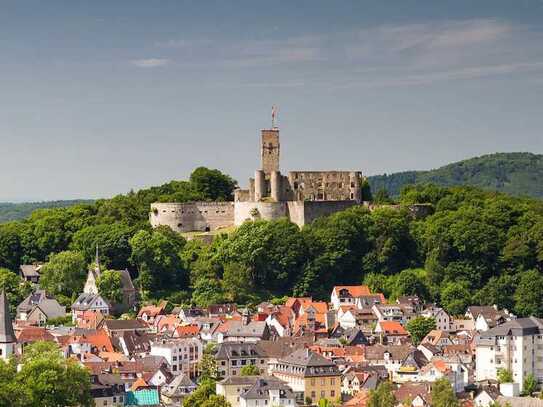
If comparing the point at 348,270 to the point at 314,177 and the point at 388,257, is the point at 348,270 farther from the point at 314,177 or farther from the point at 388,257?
the point at 314,177

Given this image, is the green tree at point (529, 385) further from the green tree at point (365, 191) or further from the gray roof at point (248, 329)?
the green tree at point (365, 191)

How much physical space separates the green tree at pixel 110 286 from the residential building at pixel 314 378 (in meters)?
21.0

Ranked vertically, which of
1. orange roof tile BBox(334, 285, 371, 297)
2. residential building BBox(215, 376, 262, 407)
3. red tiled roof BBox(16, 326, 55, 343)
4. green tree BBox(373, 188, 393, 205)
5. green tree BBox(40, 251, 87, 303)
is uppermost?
green tree BBox(373, 188, 393, 205)

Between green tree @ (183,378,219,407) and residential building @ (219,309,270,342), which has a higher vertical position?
residential building @ (219,309,270,342)

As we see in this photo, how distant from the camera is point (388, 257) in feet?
287

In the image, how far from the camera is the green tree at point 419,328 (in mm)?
75812

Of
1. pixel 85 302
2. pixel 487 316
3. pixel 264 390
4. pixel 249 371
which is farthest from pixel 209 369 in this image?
pixel 487 316

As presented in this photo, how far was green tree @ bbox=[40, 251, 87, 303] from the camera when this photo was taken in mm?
86125

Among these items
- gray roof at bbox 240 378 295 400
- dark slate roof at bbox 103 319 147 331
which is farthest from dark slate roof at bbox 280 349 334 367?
dark slate roof at bbox 103 319 147 331

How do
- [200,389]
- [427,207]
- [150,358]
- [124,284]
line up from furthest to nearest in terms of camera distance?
[427,207] < [124,284] < [150,358] < [200,389]

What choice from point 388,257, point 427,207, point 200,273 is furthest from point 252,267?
point 427,207

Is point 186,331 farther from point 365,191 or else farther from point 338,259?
point 365,191

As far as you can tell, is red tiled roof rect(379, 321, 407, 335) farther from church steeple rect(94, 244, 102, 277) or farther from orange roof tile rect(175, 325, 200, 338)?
church steeple rect(94, 244, 102, 277)

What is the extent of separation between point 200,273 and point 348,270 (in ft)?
34.6
